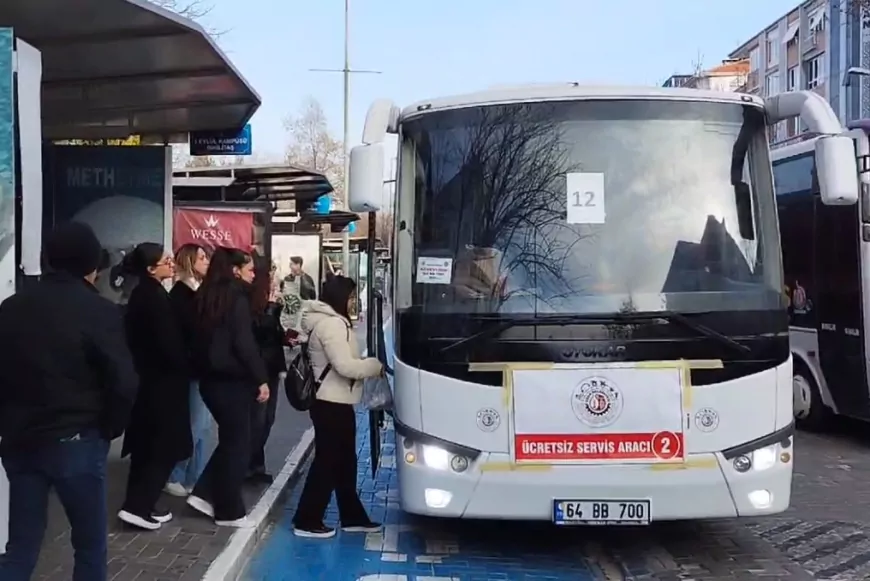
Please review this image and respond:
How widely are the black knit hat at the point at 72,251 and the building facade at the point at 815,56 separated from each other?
44.2 metres

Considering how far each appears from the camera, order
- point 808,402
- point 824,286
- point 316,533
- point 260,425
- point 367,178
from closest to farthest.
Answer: point 367,178, point 316,533, point 260,425, point 824,286, point 808,402

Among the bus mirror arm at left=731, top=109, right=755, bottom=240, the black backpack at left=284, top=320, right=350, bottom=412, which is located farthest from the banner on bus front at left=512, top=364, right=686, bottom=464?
the black backpack at left=284, top=320, right=350, bottom=412

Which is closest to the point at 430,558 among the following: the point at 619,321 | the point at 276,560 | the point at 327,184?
the point at 276,560

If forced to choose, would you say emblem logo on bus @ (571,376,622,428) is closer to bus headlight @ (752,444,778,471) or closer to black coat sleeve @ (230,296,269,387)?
bus headlight @ (752,444,778,471)

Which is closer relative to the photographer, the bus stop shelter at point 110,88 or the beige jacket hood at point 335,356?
the bus stop shelter at point 110,88

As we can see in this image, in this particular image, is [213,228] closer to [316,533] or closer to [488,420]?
[316,533]

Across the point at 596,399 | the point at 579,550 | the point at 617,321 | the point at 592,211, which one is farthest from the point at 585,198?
the point at 579,550

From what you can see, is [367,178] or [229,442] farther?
[229,442]

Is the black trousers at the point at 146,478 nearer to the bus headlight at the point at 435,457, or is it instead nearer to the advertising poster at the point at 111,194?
the bus headlight at the point at 435,457

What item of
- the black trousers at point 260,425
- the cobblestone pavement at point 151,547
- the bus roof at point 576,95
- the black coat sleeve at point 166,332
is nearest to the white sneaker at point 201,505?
the cobblestone pavement at point 151,547

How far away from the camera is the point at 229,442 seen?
7309 mm

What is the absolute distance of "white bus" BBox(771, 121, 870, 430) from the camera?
11148 mm

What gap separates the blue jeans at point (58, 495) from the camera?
15.1 ft

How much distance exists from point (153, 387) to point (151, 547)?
1024 mm
